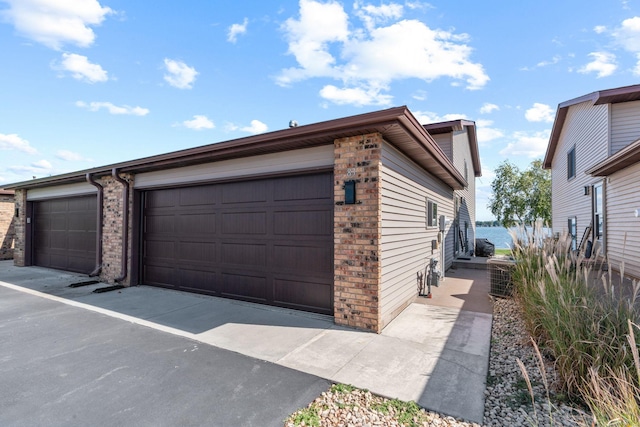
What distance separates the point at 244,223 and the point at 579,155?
1295cm

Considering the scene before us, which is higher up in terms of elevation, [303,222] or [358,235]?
[303,222]

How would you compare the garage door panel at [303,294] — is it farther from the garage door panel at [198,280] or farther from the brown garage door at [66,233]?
the brown garage door at [66,233]

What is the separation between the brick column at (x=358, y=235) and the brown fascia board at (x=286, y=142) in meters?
0.31

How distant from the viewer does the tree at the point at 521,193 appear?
71.0ft

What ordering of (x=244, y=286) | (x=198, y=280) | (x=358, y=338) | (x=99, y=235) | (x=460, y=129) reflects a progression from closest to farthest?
(x=358, y=338)
(x=244, y=286)
(x=198, y=280)
(x=99, y=235)
(x=460, y=129)

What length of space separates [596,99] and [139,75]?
509 inches

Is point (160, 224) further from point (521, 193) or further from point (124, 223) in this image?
point (521, 193)

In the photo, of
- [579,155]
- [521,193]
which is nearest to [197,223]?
[579,155]

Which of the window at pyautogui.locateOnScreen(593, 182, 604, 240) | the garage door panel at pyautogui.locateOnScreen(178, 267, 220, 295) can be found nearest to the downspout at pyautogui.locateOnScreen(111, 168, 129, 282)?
the garage door panel at pyautogui.locateOnScreen(178, 267, 220, 295)

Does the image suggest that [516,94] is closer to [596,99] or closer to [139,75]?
[596,99]

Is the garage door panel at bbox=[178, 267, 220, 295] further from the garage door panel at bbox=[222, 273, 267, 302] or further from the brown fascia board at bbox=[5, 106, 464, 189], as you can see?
the brown fascia board at bbox=[5, 106, 464, 189]

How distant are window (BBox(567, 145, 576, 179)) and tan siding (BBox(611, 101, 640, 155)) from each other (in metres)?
3.53

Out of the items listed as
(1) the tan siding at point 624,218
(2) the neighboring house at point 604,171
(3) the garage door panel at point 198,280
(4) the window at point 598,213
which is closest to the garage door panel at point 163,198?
(3) the garage door panel at point 198,280

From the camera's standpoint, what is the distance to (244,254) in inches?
234
